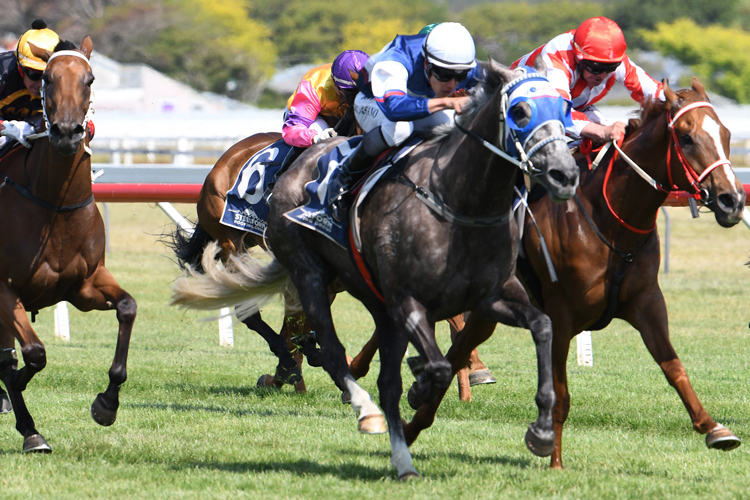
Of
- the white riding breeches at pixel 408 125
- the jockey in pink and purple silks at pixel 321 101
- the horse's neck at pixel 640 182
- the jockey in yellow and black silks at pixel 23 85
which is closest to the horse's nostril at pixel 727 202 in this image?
the horse's neck at pixel 640 182

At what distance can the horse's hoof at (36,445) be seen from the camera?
5648mm

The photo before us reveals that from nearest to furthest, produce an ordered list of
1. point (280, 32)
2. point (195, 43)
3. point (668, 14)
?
point (195, 43)
point (668, 14)
point (280, 32)

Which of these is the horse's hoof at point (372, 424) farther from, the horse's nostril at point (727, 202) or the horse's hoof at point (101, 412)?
the horse's nostril at point (727, 202)

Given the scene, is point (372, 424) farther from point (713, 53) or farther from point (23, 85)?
point (713, 53)

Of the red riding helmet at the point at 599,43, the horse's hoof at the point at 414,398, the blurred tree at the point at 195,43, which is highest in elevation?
the red riding helmet at the point at 599,43

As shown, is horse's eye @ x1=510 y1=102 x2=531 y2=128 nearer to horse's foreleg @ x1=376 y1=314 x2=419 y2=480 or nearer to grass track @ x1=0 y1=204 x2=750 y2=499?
horse's foreleg @ x1=376 y1=314 x2=419 y2=480

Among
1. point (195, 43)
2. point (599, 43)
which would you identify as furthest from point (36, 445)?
point (195, 43)

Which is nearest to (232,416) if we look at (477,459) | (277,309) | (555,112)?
Answer: (477,459)

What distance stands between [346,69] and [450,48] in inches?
90.1

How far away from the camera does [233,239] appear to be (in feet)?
26.3

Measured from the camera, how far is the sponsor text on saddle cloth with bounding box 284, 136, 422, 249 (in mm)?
5137

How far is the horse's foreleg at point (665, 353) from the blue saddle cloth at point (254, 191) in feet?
9.80

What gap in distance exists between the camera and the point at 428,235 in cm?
477

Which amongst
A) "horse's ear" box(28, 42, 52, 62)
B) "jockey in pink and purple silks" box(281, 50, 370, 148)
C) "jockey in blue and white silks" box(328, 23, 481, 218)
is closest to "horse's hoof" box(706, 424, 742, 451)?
"jockey in blue and white silks" box(328, 23, 481, 218)
